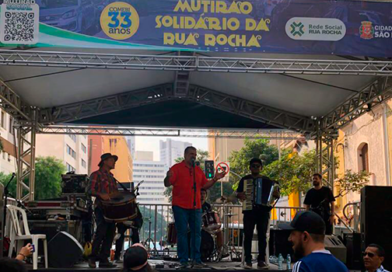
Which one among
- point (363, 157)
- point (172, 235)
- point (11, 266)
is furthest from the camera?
point (363, 157)

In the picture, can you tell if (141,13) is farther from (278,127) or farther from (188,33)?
(278,127)

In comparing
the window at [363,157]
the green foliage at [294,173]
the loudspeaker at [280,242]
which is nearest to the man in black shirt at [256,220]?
the loudspeaker at [280,242]

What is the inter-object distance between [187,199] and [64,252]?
6.33 ft

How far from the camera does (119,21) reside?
807 cm

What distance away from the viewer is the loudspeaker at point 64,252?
7.46 m

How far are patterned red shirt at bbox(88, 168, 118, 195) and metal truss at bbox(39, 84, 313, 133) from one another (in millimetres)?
5302

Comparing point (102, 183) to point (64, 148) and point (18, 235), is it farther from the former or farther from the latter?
point (64, 148)

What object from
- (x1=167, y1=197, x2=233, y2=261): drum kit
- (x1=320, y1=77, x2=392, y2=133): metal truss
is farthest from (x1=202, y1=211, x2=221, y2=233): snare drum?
(x1=320, y1=77, x2=392, y2=133): metal truss

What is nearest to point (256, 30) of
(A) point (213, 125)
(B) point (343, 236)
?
(B) point (343, 236)

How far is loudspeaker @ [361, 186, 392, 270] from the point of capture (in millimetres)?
7328

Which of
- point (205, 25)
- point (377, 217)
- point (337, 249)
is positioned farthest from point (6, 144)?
point (377, 217)

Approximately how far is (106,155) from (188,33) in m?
2.28

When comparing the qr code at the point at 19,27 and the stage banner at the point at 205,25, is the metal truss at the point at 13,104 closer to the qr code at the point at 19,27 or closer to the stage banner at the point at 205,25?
the qr code at the point at 19,27

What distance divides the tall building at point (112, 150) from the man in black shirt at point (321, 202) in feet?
211
